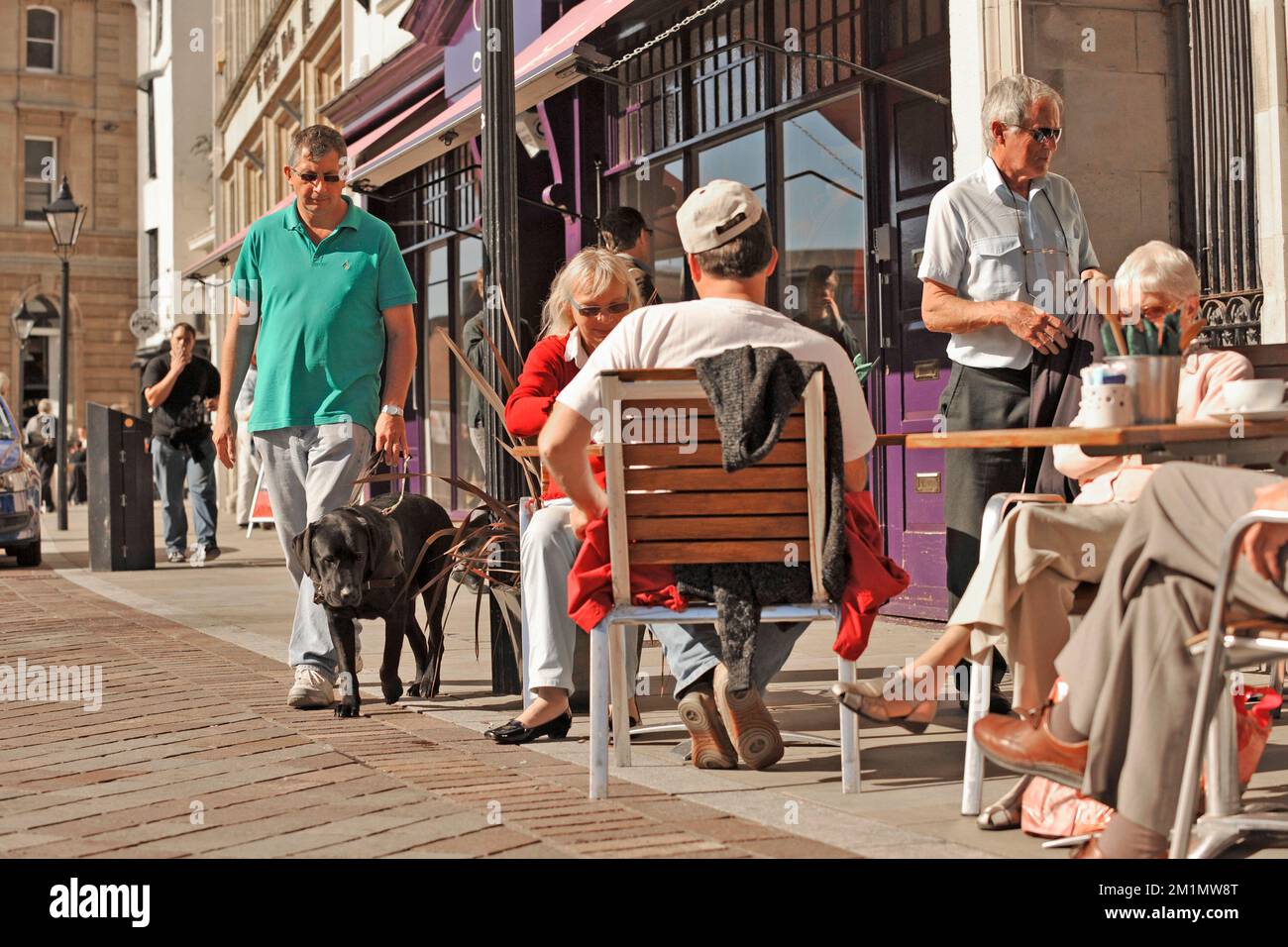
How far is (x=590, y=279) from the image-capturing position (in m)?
5.21

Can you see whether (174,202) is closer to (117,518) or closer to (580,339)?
(117,518)

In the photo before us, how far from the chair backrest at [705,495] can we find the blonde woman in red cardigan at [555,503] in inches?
30.5

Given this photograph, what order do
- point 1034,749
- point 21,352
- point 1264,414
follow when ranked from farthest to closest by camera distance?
point 21,352
point 1264,414
point 1034,749

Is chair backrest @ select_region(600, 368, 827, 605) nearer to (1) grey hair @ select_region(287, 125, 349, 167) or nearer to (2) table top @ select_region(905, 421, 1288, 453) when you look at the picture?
(2) table top @ select_region(905, 421, 1288, 453)

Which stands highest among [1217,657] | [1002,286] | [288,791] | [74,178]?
[74,178]

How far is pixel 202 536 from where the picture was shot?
14148 millimetres

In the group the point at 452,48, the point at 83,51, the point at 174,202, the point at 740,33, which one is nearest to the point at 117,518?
the point at 452,48

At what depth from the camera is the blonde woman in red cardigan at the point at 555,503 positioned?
16.4 feet

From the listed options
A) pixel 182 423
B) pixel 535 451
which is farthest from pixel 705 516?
pixel 182 423

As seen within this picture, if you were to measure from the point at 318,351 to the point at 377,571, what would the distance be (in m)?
0.85

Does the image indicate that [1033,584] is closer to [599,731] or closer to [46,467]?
[599,731]

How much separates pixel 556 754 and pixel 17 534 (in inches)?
414

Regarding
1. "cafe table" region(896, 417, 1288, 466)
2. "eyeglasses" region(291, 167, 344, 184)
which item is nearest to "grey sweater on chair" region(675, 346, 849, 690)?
"cafe table" region(896, 417, 1288, 466)

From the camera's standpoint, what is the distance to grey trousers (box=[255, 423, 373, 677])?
5984 millimetres
